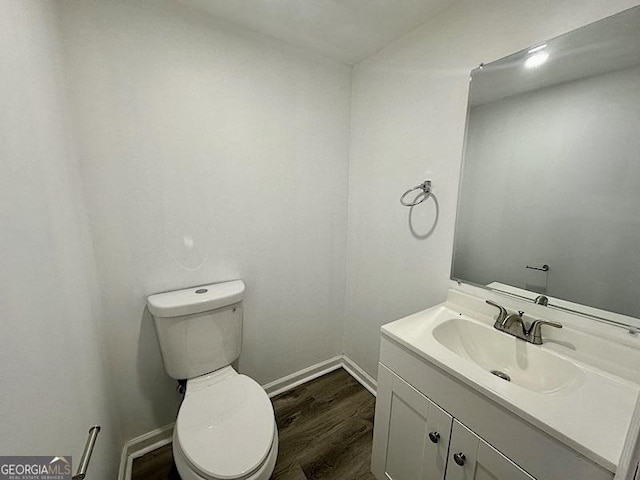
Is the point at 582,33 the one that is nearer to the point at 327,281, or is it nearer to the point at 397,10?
the point at 397,10

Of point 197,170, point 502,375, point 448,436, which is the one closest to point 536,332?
point 502,375

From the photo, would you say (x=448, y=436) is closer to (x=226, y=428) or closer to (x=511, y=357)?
(x=511, y=357)

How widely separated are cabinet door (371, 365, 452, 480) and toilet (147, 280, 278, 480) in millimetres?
497

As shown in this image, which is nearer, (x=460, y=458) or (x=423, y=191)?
(x=460, y=458)

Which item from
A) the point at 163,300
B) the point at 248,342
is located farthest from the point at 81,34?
the point at 248,342

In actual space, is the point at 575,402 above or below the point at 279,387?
above

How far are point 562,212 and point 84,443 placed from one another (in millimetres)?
1858

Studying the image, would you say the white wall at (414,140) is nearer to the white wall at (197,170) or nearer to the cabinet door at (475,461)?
the white wall at (197,170)

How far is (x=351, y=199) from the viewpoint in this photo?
1866 millimetres

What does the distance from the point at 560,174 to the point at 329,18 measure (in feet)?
4.12

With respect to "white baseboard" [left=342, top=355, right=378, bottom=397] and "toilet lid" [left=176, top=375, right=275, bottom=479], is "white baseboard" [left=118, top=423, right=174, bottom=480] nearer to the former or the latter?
"toilet lid" [left=176, top=375, right=275, bottom=479]

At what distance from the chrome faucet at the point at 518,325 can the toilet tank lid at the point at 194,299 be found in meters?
1.22

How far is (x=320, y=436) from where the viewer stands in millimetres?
1481

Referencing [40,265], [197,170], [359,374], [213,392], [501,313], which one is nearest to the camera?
[40,265]
